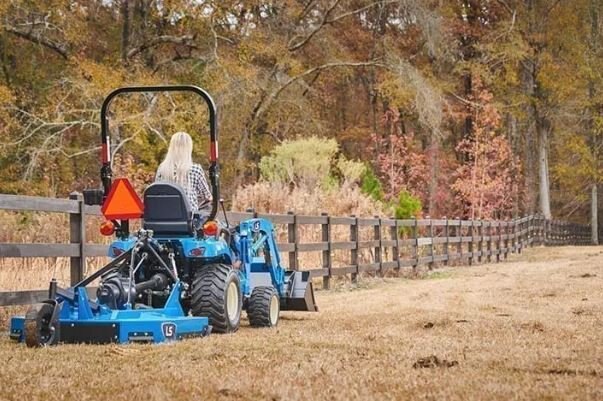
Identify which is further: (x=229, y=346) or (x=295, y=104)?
(x=295, y=104)

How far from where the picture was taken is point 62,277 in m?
10.5

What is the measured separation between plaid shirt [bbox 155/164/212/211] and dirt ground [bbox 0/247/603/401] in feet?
3.57

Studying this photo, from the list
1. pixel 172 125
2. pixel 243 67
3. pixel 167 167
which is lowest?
pixel 167 167

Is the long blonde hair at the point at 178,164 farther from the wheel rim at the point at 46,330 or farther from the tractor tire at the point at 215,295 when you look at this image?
the wheel rim at the point at 46,330

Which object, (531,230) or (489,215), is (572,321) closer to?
(531,230)

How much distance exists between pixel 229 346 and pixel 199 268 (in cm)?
135

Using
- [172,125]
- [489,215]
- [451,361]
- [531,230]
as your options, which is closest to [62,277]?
[451,361]

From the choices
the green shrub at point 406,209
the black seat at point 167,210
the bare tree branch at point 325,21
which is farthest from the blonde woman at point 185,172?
the bare tree branch at point 325,21

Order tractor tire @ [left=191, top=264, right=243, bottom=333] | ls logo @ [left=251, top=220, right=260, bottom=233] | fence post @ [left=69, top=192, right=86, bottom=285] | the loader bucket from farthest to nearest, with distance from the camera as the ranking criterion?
1. the loader bucket
2. fence post @ [left=69, top=192, right=86, bottom=285]
3. ls logo @ [left=251, top=220, right=260, bottom=233]
4. tractor tire @ [left=191, top=264, right=243, bottom=333]

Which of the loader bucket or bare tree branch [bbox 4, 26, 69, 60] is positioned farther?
bare tree branch [bbox 4, 26, 69, 60]

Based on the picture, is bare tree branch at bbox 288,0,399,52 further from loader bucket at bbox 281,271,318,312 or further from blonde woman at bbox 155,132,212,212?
blonde woman at bbox 155,132,212,212

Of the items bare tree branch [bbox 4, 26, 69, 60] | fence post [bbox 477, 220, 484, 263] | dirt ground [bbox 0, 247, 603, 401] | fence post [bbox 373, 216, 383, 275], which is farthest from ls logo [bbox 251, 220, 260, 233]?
bare tree branch [bbox 4, 26, 69, 60]

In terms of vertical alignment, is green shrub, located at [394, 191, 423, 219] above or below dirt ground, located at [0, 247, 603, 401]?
above

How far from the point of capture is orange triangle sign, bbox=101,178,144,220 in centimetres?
748
